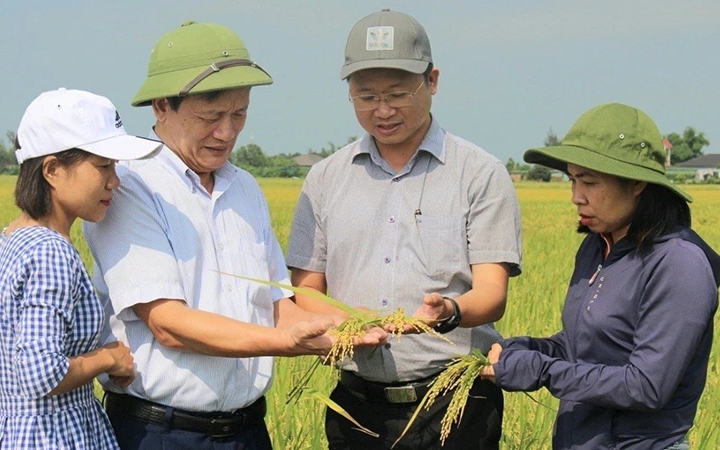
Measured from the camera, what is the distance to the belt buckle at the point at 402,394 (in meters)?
3.21

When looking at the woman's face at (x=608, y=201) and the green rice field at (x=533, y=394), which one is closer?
the woman's face at (x=608, y=201)

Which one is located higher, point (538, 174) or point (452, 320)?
point (452, 320)

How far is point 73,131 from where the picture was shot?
8.25 feet

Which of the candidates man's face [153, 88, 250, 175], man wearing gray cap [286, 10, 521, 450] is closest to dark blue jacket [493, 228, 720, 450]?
man wearing gray cap [286, 10, 521, 450]

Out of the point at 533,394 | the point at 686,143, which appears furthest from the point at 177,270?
the point at 686,143

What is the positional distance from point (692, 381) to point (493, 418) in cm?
76

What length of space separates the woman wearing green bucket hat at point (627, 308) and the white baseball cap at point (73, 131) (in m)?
1.23

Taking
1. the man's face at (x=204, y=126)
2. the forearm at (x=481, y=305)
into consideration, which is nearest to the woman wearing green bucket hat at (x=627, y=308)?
the forearm at (x=481, y=305)

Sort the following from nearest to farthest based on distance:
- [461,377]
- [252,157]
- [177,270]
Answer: [177,270]
[461,377]
[252,157]

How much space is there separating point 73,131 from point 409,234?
1179mm

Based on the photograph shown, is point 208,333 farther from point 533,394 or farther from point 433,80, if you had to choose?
point 533,394

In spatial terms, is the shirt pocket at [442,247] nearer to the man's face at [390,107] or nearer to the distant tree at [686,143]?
the man's face at [390,107]

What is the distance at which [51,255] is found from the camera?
A: 241 centimetres

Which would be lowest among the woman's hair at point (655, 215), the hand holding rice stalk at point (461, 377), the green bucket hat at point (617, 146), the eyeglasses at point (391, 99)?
the hand holding rice stalk at point (461, 377)
